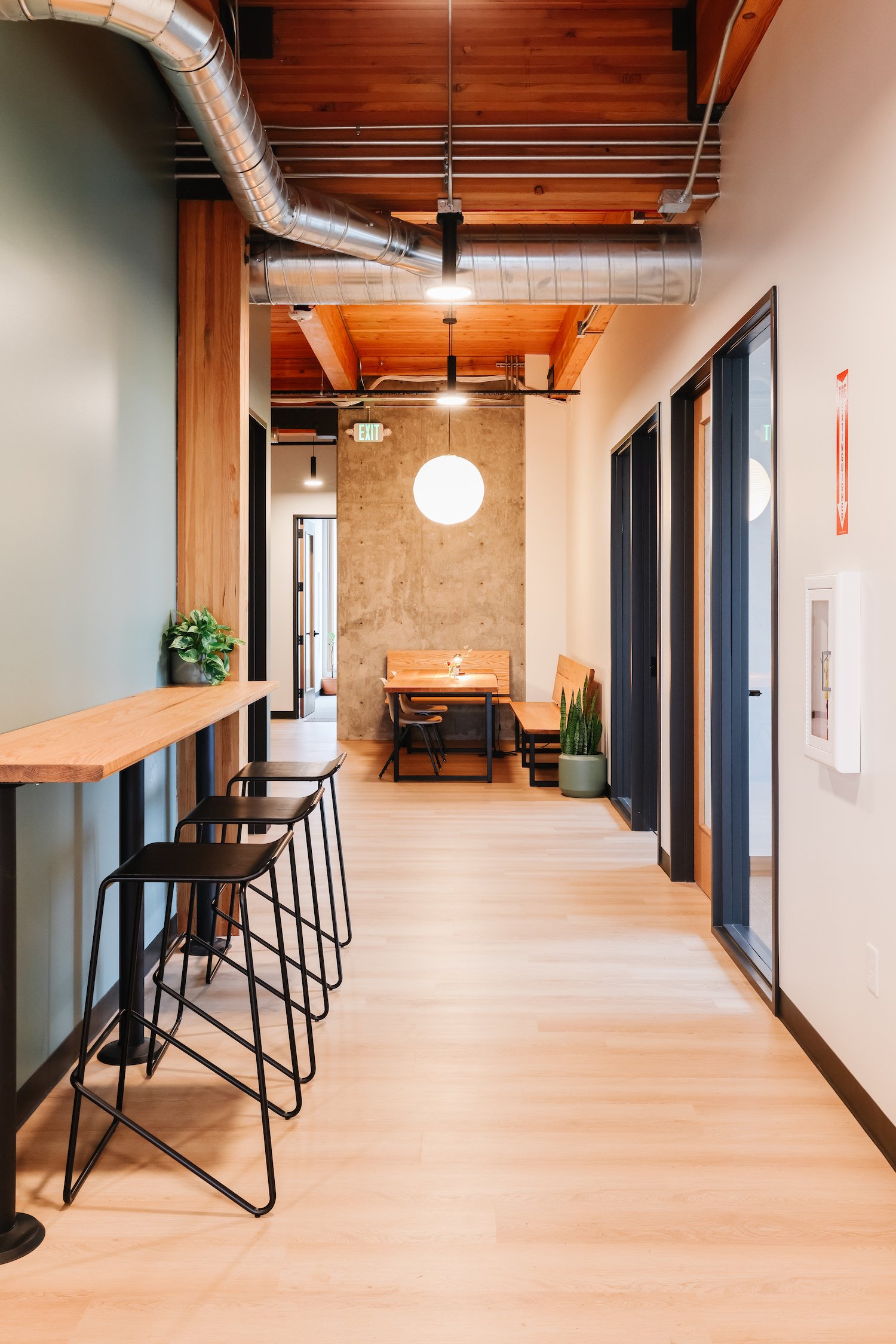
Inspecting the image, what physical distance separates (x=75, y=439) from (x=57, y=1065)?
1764 mm

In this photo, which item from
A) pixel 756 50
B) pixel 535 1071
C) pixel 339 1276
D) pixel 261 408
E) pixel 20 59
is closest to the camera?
pixel 339 1276

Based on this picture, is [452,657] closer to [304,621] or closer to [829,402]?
[304,621]

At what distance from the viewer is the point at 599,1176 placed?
7.23ft

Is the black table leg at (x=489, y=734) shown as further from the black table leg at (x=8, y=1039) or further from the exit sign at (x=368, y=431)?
the black table leg at (x=8, y=1039)

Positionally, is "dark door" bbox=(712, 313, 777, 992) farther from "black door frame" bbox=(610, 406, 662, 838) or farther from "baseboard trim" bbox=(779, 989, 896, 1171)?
"black door frame" bbox=(610, 406, 662, 838)

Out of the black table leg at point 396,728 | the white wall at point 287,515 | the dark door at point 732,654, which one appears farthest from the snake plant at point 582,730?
the white wall at point 287,515

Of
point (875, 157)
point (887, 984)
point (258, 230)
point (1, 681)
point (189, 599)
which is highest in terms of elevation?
point (258, 230)

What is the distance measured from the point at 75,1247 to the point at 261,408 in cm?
455

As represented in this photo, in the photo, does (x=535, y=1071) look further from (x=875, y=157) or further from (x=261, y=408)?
(x=261, y=408)

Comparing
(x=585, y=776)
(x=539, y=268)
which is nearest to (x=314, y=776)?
(x=539, y=268)

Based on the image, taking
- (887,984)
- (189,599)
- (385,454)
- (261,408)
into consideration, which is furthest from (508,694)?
(887,984)

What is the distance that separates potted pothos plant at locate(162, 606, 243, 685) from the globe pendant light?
3916 mm

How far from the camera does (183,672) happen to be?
12.4 ft

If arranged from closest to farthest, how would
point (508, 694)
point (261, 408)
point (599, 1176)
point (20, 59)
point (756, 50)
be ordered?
1. point (599, 1176)
2. point (20, 59)
3. point (756, 50)
4. point (261, 408)
5. point (508, 694)
